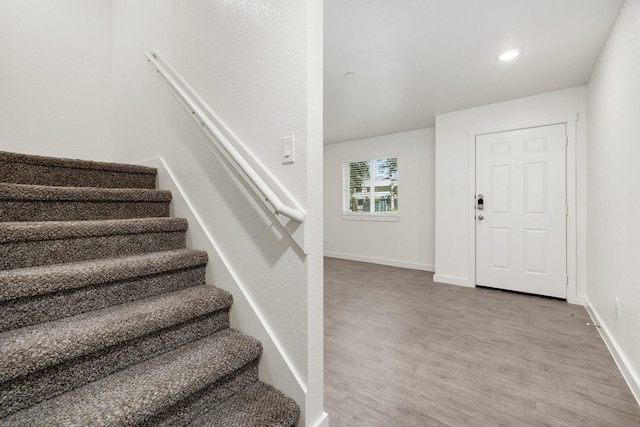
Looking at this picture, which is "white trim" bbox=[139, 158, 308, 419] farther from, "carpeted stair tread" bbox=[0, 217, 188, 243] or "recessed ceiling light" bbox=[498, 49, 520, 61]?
"recessed ceiling light" bbox=[498, 49, 520, 61]

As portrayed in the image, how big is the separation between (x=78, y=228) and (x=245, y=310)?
0.87 meters

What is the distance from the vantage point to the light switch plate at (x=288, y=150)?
1136 mm

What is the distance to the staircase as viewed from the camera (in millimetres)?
852

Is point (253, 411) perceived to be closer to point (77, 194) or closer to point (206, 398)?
point (206, 398)

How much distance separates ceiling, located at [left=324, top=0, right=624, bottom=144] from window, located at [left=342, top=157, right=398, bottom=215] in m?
1.66

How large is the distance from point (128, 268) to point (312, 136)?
1000 millimetres

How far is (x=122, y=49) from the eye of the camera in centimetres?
246

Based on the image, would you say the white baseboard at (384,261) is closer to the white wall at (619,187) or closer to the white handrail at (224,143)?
the white wall at (619,187)

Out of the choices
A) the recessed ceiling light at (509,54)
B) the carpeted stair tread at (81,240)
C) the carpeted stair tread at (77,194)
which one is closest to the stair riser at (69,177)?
the carpeted stair tread at (77,194)

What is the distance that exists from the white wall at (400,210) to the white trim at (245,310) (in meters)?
3.91

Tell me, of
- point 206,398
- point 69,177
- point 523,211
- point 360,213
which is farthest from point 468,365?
point 360,213

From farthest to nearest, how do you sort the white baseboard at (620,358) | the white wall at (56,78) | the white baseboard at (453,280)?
the white baseboard at (453,280) < the white wall at (56,78) < the white baseboard at (620,358)

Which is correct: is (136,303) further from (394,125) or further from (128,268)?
(394,125)

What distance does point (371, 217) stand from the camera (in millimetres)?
5258
